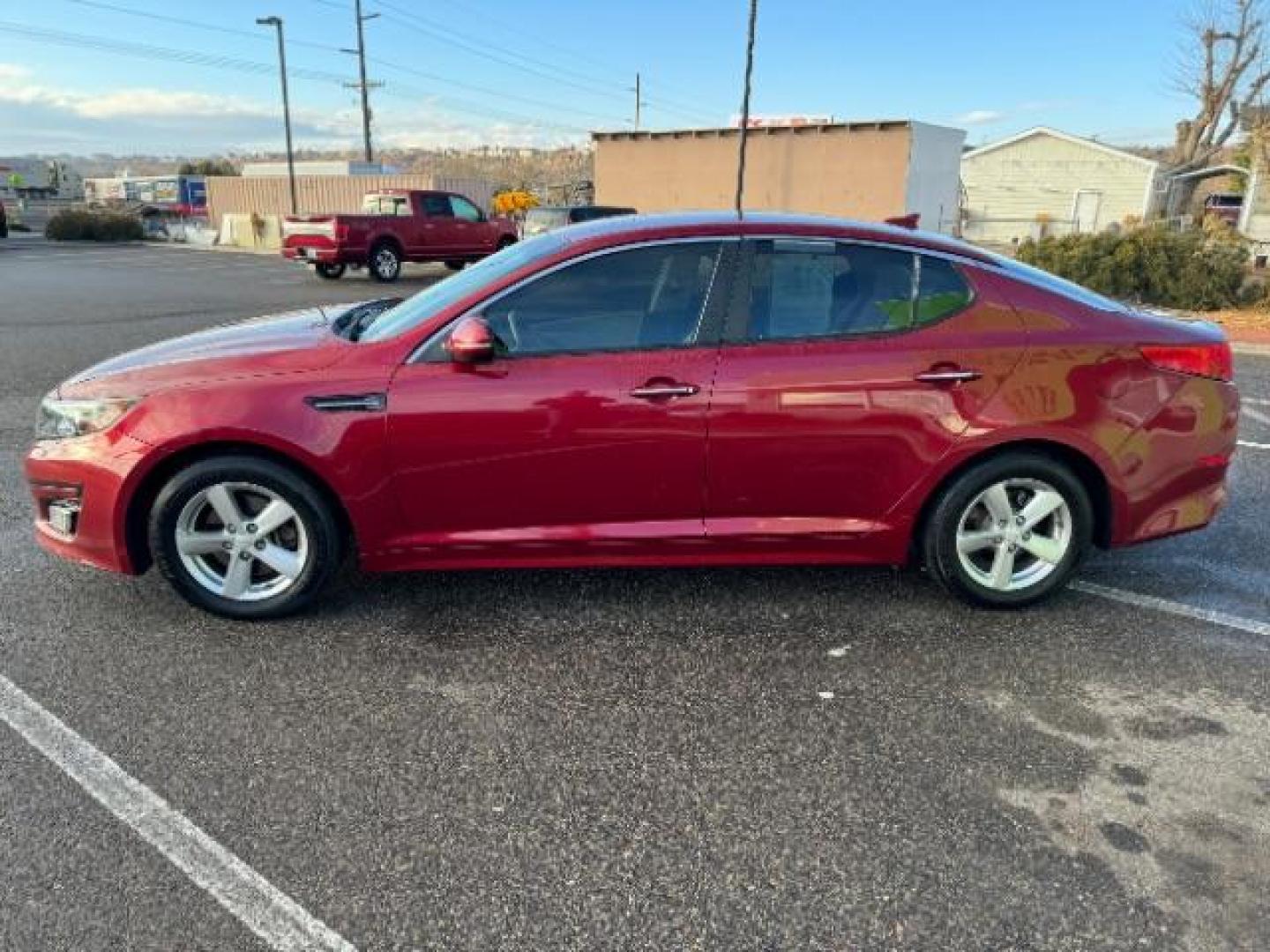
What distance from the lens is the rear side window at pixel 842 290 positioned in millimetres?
3590

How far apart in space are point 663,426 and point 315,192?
3885cm

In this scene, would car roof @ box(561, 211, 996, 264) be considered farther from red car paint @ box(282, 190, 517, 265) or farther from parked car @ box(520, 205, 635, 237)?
red car paint @ box(282, 190, 517, 265)

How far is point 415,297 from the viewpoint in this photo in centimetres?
402

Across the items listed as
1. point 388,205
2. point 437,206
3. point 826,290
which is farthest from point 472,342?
point 388,205

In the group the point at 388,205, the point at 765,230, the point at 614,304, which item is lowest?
the point at 614,304

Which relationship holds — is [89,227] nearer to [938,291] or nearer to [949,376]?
[938,291]

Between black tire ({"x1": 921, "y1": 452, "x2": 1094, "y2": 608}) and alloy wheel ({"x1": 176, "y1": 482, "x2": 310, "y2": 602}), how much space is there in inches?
98.5

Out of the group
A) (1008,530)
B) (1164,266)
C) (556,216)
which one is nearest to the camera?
(1008,530)

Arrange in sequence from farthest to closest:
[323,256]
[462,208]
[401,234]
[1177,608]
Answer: [462,208], [401,234], [323,256], [1177,608]

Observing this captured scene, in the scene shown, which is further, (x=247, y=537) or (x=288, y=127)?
(x=288, y=127)

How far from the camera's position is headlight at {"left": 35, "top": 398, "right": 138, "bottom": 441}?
3500mm

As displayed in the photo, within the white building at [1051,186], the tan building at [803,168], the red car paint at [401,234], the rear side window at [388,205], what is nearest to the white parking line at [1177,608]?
the red car paint at [401,234]

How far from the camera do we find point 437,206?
20.9 metres

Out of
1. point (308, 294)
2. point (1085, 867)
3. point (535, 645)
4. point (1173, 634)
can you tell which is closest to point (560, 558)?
point (535, 645)
